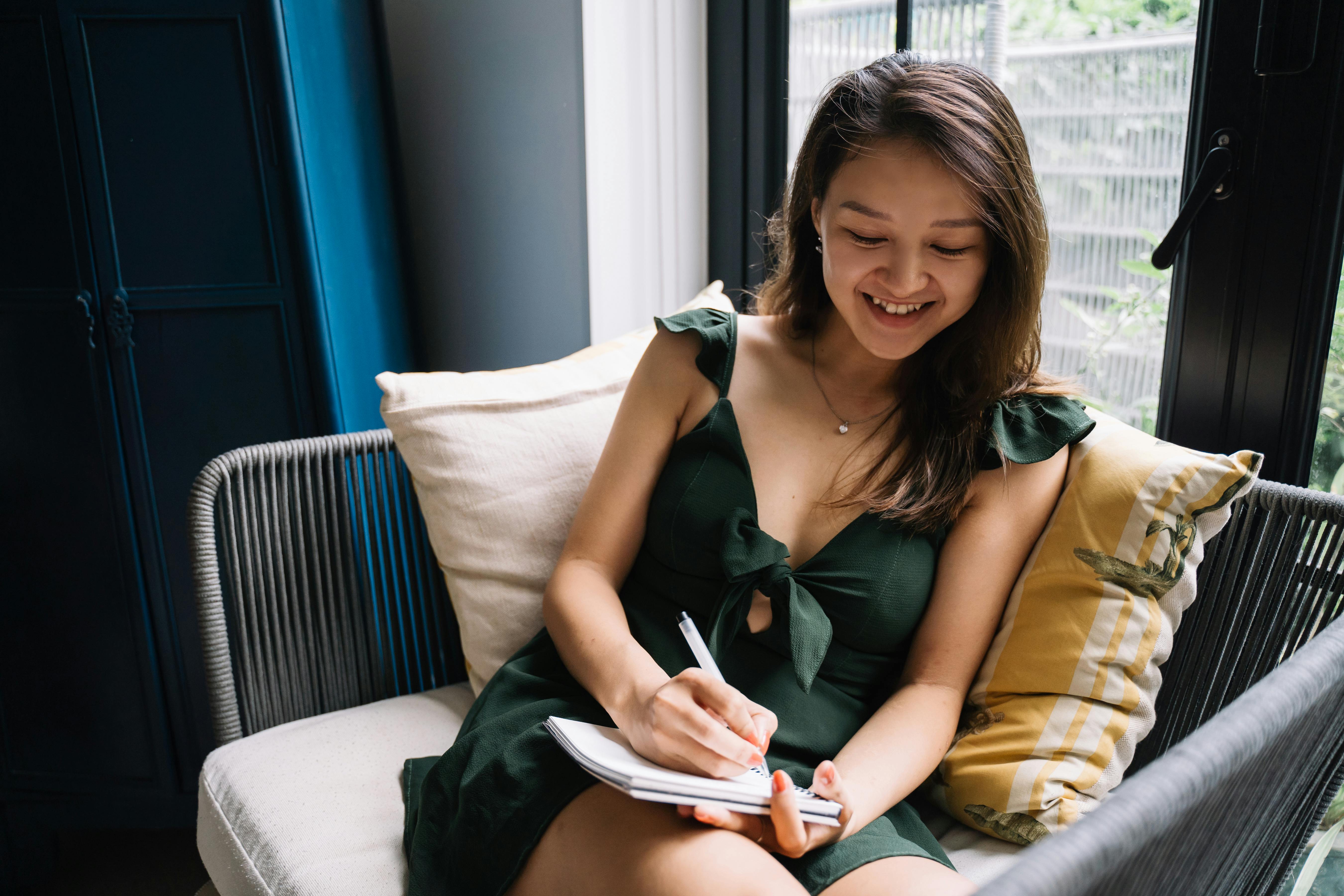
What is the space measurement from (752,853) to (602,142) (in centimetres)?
133

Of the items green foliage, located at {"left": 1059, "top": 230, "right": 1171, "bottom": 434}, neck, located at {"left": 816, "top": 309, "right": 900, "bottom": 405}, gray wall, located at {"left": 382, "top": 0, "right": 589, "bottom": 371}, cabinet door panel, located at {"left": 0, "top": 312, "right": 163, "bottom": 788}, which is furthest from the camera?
gray wall, located at {"left": 382, "top": 0, "right": 589, "bottom": 371}

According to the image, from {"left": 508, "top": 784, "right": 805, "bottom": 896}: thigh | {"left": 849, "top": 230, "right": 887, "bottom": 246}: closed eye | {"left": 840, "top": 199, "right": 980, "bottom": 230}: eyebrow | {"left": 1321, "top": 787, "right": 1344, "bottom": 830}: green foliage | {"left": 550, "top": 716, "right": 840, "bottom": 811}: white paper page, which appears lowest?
{"left": 1321, "top": 787, "right": 1344, "bottom": 830}: green foliage

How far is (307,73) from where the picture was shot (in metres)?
1.60

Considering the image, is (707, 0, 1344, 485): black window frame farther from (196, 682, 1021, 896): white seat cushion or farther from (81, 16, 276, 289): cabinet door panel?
(81, 16, 276, 289): cabinet door panel

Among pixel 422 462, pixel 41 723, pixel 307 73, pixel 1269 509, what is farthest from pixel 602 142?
pixel 41 723

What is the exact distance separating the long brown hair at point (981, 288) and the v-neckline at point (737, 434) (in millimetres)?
44

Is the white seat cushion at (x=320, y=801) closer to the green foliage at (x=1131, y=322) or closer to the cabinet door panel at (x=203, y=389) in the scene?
the cabinet door panel at (x=203, y=389)

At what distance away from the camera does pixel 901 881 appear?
794 millimetres

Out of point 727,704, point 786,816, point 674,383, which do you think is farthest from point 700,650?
point 674,383

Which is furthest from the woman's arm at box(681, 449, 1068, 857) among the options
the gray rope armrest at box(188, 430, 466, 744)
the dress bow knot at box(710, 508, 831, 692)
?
the gray rope armrest at box(188, 430, 466, 744)

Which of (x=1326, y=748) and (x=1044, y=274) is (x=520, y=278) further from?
(x=1326, y=748)

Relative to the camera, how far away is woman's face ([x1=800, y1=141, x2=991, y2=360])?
0.97 m

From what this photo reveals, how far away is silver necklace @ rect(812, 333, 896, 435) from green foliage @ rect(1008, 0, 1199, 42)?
0.64m

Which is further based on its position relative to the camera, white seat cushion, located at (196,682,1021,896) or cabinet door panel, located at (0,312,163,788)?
cabinet door panel, located at (0,312,163,788)
